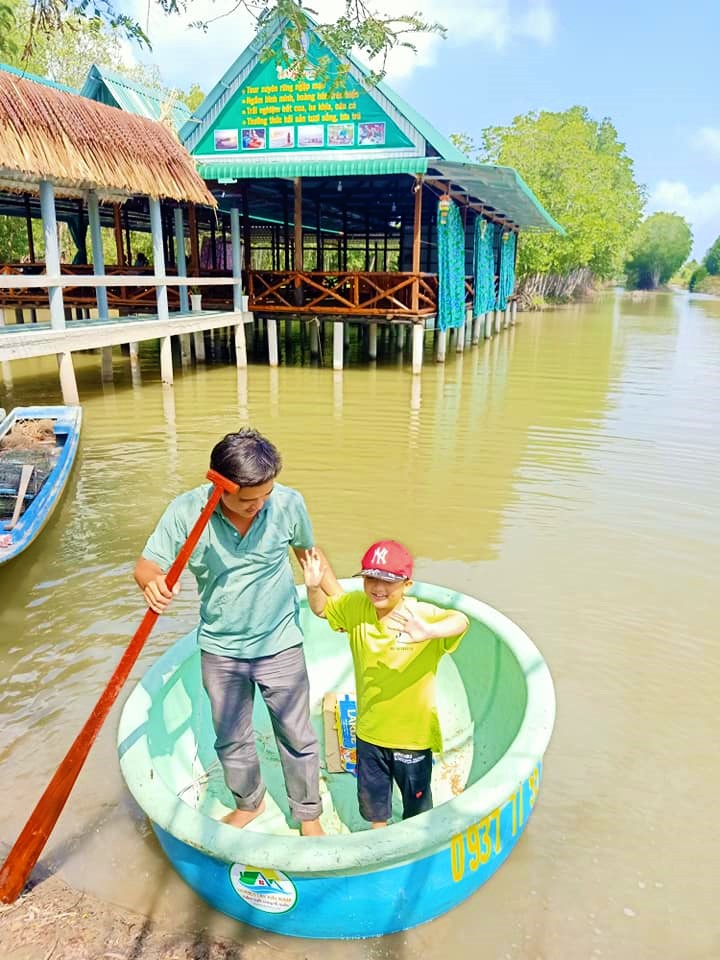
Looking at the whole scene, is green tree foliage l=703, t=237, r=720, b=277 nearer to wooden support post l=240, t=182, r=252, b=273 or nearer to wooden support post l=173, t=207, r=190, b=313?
wooden support post l=240, t=182, r=252, b=273

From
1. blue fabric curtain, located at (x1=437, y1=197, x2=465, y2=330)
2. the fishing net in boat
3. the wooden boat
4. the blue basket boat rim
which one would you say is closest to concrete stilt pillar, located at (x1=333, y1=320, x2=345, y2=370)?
blue fabric curtain, located at (x1=437, y1=197, x2=465, y2=330)

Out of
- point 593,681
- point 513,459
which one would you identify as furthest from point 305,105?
point 593,681

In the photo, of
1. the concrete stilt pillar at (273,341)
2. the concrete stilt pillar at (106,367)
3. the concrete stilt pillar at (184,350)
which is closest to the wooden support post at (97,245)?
the concrete stilt pillar at (106,367)

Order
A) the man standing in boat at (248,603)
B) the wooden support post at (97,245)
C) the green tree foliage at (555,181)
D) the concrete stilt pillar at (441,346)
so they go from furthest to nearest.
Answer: the green tree foliage at (555,181), the concrete stilt pillar at (441,346), the wooden support post at (97,245), the man standing in boat at (248,603)

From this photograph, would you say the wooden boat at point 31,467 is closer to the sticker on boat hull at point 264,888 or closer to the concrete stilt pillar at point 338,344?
the sticker on boat hull at point 264,888

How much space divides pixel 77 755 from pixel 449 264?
13.9 metres

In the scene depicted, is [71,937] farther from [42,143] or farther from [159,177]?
[159,177]

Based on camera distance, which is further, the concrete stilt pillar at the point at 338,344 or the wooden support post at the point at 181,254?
the concrete stilt pillar at the point at 338,344

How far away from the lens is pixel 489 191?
49.9 feet

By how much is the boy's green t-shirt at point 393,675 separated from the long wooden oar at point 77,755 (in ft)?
2.03

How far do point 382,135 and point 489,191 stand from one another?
331 cm

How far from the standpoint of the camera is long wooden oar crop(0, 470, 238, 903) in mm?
2217

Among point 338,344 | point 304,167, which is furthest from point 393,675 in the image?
point 338,344

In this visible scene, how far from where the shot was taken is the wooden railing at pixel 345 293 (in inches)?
552
